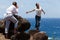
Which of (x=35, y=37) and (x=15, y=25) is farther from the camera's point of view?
(x=35, y=37)

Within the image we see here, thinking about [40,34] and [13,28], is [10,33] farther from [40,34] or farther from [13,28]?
[40,34]

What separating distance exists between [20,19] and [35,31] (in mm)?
2311

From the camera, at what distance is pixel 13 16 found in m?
19.3

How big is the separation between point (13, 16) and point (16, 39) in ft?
4.82

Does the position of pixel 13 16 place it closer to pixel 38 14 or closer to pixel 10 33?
pixel 10 33

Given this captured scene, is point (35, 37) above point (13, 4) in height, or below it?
below

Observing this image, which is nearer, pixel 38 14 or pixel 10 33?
pixel 10 33

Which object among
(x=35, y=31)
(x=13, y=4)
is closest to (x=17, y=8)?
(x=13, y=4)

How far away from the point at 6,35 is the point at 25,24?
4.27ft

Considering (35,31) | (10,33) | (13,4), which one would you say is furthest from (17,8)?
(35,31)

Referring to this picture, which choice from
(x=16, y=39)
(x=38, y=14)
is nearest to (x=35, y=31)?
(x=38, y=14)

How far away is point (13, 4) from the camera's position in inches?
768

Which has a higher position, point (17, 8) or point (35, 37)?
point (17, 8)

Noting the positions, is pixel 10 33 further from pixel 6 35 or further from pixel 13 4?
pixel 13 4
